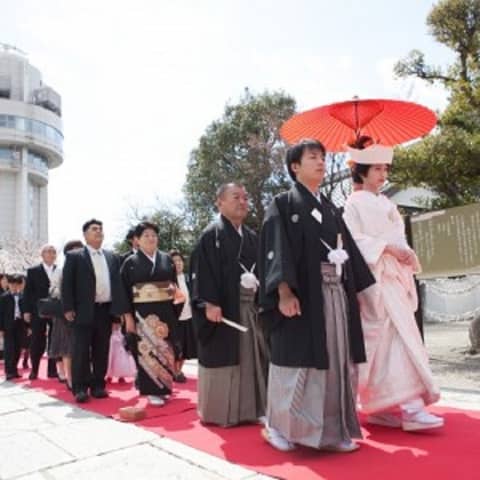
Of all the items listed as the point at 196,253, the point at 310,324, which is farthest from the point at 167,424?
the point at 310,324

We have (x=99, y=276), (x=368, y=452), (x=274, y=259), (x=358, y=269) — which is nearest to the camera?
(x=368, y=452)

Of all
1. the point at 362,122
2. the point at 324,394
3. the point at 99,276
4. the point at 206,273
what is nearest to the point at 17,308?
the point at 99,276

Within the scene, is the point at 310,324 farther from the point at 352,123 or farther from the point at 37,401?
the point at 37,401

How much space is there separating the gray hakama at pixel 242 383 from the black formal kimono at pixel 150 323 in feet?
4.04

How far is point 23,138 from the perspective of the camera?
5812 centimetres

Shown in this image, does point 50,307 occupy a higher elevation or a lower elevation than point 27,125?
lower

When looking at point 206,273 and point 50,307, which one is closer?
point 206,273

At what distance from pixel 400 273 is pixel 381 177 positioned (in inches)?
29.5

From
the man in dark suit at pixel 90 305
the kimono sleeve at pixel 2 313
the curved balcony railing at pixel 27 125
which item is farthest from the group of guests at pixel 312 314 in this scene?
the curved balcony railing at pixel 27 125

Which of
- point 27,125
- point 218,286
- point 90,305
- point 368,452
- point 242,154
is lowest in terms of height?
point 368,452

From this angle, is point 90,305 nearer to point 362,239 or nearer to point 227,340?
point 227,340

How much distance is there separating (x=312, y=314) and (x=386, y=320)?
0.79 metres

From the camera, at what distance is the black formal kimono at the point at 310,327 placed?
3.40 metres

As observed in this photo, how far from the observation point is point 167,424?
14.8 ft
